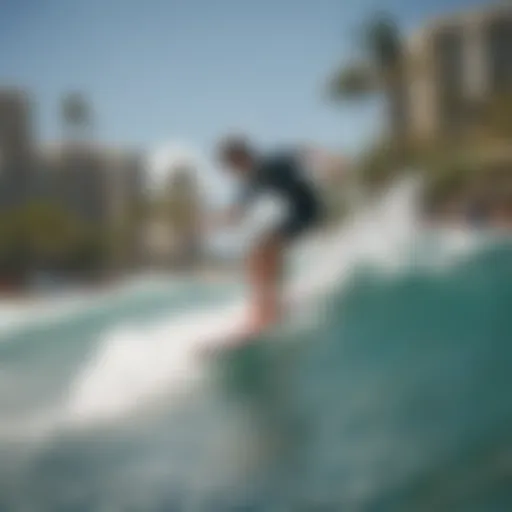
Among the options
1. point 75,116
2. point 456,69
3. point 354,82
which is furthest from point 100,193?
point 456,69

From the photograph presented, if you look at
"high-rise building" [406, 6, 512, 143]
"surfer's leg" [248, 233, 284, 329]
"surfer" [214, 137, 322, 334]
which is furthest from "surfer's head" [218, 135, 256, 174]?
"high-rise building" [406, 6, 512, 143]

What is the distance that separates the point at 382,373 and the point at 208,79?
1.73ft

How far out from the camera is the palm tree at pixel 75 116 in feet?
4.36

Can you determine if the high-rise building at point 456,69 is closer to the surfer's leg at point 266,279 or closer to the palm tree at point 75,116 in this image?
the surfer's leg at point 266,279

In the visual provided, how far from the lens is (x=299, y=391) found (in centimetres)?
127

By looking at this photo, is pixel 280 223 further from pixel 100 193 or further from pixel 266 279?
pixel 100 193

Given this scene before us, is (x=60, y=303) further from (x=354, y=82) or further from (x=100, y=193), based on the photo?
(x=354, y=82)

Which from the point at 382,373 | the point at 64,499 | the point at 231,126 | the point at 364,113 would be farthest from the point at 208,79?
the point at 64,499

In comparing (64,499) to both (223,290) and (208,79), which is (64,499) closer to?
(223,290)

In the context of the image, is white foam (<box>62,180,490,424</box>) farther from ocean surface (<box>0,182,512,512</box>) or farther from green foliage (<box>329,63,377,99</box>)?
green foliage (<box>329,63,377,99</box>)

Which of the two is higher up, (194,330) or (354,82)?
(354,82)

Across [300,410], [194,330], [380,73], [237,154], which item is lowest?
[300,410]

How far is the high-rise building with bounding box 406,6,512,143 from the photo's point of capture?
48.9 inches

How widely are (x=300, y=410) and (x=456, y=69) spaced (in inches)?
22.0
